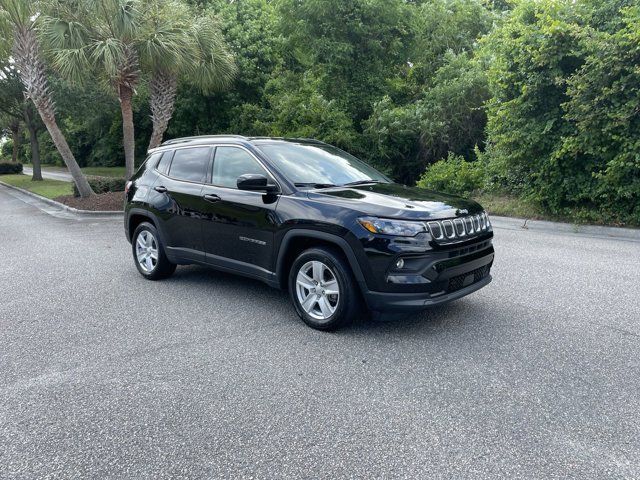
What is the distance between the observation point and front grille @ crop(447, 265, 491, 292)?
4.12 m

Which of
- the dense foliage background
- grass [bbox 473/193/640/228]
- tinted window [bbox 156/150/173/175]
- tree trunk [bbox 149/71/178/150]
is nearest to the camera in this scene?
tinted window [bbox 156/150/173/175]

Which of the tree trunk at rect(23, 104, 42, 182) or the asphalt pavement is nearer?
the asphalt pavement

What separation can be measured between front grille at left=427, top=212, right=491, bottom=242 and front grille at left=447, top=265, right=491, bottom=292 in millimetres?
335

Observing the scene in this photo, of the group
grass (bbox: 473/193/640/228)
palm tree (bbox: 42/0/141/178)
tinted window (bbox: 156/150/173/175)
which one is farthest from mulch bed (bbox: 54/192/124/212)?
grass (bbox: 473/193/640/228)

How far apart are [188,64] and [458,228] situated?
13538 mm

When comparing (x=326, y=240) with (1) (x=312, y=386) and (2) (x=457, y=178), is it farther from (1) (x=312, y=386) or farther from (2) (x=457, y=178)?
(2) (x=457, y=178)

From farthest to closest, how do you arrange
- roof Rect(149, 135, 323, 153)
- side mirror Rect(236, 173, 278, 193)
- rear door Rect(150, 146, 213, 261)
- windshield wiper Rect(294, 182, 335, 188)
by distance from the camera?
rear door Rect(150, 146, 213, 261) < roof Rect(149, 135, 323, 153) < windshield wiper Rect(294, 182, 335, 188) < side mirror Rect(236, 173, 278, 193)

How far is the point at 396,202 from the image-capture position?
4176mm

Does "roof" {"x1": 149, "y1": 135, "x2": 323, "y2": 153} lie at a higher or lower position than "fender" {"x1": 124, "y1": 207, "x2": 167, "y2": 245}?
higher

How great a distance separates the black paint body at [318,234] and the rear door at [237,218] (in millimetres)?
11

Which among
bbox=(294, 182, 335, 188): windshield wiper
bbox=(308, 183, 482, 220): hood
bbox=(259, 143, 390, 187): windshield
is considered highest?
bbox=(259, 143, 390, 187): windshield

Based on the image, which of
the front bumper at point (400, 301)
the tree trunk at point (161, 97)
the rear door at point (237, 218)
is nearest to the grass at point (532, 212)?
the front bumper at point (400, 301)

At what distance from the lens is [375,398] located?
3.19 metres

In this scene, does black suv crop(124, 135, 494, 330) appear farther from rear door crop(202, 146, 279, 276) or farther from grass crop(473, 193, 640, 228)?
grass crop(473, 193, 640, 228)
